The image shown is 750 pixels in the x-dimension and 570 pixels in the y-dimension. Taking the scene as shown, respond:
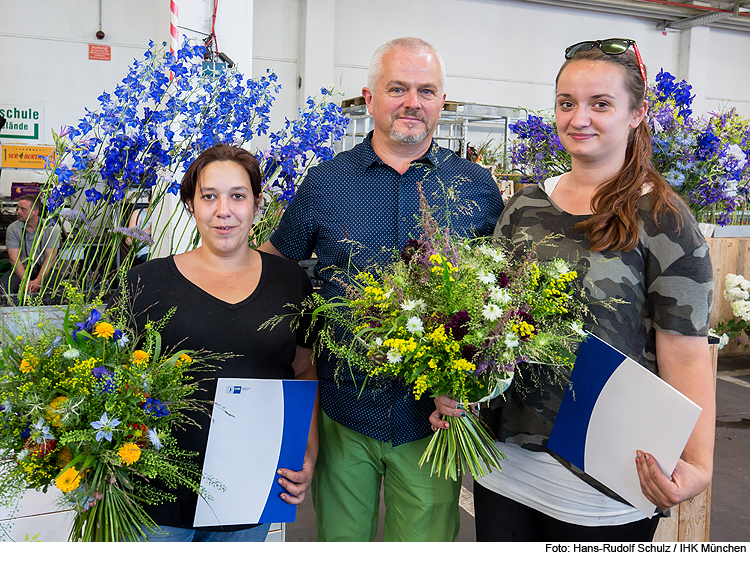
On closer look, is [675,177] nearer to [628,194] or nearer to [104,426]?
[628,194]

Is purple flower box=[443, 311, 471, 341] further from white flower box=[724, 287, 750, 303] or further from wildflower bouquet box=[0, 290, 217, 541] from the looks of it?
white flower box=[724, 287, 750, 303]

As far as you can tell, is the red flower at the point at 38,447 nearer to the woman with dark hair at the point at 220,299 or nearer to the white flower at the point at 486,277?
the woman with dark hair at the point at 220,299

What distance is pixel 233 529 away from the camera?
157 cm

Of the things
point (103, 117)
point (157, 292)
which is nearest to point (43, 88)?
point (103, 117)

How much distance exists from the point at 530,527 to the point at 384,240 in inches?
33.6

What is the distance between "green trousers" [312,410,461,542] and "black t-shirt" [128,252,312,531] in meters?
0.32

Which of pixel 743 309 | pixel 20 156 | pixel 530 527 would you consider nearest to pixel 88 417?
pixel 530 527

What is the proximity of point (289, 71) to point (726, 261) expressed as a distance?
22.2ft

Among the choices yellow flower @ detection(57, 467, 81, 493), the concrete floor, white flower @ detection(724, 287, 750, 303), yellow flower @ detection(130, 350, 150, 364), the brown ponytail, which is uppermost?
the brown ponytail

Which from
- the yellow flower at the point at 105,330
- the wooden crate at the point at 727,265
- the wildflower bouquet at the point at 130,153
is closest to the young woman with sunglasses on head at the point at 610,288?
the yellow flower at the point at 105,330

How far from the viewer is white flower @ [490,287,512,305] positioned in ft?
3.86

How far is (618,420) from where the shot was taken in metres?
1.28

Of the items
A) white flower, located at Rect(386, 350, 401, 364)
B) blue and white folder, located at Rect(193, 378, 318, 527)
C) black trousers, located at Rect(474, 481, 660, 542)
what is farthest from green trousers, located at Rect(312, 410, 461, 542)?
white flower, located at Rect(386, 350, 401, 364)
